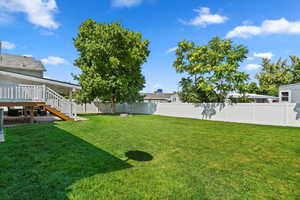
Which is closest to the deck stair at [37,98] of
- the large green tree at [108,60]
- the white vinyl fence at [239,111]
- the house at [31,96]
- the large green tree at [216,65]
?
the house at [31,96]

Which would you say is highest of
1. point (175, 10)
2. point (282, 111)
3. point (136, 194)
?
point (175, 10)

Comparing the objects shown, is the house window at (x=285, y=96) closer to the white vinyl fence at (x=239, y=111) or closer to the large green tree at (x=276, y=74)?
the white vinyl fence at (x=239, y=111)

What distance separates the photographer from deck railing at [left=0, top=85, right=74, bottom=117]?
25.9ft

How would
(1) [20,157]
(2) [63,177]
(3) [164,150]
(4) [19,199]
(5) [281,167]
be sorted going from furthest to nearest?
(3) [164,150]
(1) [20,157]
(5) [281,167]
(2) [63,177]
(4) [19,199]

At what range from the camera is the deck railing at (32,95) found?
7.90m

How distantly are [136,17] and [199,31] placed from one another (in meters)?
6.13

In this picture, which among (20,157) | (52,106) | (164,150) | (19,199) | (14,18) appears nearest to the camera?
(19,199)

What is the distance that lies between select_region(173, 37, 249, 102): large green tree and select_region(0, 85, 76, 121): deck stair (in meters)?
9.79

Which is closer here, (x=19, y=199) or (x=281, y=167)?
(x=19, y=199)

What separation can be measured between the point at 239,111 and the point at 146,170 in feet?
32.7

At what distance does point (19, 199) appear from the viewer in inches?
87.0

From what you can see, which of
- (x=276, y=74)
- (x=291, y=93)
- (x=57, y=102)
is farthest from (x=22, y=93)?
(x=276, y=74)

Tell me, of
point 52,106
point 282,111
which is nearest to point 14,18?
point 52,106

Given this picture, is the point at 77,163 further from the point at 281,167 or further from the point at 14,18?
the point at 14,18
